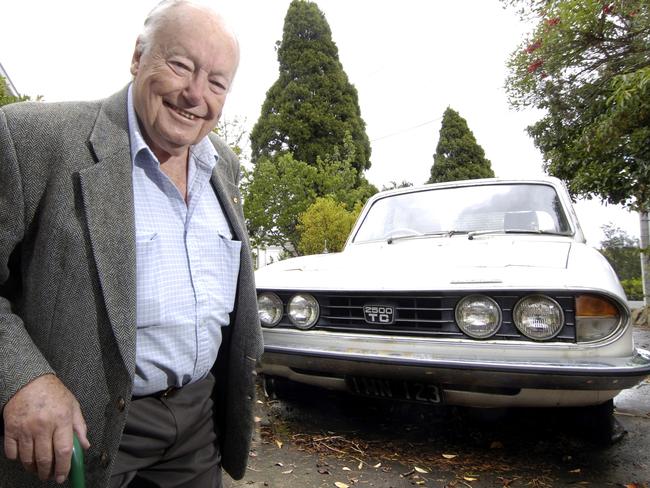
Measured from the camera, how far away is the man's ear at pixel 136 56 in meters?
1.36

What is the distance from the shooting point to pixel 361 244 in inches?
171

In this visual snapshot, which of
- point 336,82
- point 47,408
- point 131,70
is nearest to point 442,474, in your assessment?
point 47,408

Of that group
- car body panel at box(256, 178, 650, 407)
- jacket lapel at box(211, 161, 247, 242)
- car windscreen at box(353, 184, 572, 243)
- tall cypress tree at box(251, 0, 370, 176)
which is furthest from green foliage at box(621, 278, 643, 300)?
jacket lapel at box(211, 161, 247, 242)

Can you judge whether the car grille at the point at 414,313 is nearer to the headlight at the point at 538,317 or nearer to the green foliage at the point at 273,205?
the headlight at the point at 538,317

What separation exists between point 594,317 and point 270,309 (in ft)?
5.79

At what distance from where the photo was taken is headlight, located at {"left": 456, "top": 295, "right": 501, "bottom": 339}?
2629 mm

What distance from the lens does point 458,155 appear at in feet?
96.1

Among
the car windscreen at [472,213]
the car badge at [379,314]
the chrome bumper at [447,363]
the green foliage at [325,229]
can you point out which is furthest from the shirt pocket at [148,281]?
the green foliage at [325,229]

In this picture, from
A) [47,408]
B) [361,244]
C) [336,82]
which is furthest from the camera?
[336,82]

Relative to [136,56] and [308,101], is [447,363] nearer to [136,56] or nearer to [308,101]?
[136,56]

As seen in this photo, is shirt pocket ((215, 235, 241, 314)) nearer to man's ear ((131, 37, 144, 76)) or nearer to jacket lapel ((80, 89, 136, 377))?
jacket lapel ((80, 89, 136, 377))

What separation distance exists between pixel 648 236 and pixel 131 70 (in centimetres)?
1173

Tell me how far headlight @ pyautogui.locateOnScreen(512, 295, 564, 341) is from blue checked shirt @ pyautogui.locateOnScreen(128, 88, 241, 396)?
1.63 meters

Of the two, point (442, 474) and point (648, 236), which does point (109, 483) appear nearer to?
point (442, 474)
